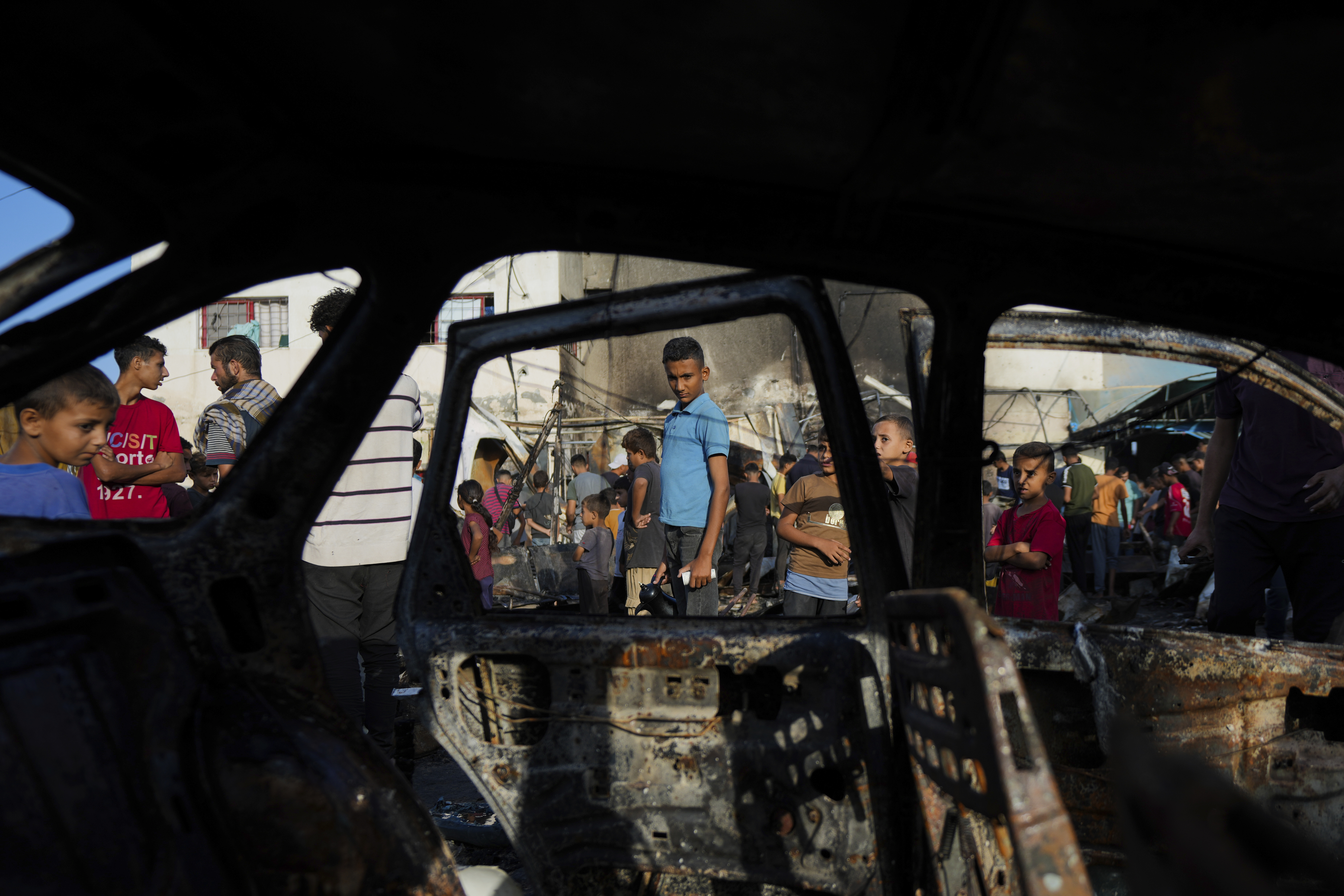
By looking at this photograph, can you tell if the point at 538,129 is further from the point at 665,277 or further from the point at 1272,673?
the point at 665,277

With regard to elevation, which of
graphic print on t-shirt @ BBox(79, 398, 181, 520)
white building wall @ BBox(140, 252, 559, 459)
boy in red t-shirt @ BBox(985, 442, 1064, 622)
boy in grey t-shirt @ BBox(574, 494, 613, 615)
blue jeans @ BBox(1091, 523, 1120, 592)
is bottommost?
blue jeans @ BBox(1091, 523, 1120, 592)

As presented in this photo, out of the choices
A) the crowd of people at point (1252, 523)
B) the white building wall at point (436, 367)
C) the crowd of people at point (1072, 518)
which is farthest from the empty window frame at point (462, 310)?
the crowd of people at point (1252, 523)

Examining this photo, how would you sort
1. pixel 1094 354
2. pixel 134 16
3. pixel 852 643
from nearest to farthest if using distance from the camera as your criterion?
pixel 134 16 → pixel 852 643 → pixel 1094 354

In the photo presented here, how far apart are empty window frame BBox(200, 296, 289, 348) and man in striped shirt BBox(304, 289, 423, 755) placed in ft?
59.7

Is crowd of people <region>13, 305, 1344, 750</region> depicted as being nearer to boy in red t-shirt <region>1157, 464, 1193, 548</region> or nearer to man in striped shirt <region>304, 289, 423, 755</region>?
man in striped shirt <region>304, 289, 423, 755</region>

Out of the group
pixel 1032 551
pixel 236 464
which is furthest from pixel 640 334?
pixel 1032 551

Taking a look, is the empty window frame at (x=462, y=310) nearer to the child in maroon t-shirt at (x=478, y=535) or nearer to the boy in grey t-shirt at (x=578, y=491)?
the boy in grey t-shirt at (x=578, y=491)

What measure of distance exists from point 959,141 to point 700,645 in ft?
3.94

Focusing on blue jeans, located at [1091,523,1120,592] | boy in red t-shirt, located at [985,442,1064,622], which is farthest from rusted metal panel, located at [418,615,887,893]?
blue jeans, located at [1091,523,1120,592]

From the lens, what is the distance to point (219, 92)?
124 centimetres

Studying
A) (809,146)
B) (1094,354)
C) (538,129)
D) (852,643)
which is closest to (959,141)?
(809,146)

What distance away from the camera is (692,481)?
14.5 ft

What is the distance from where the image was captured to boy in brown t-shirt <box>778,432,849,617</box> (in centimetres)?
428

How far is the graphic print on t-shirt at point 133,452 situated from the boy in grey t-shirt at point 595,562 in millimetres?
3412
